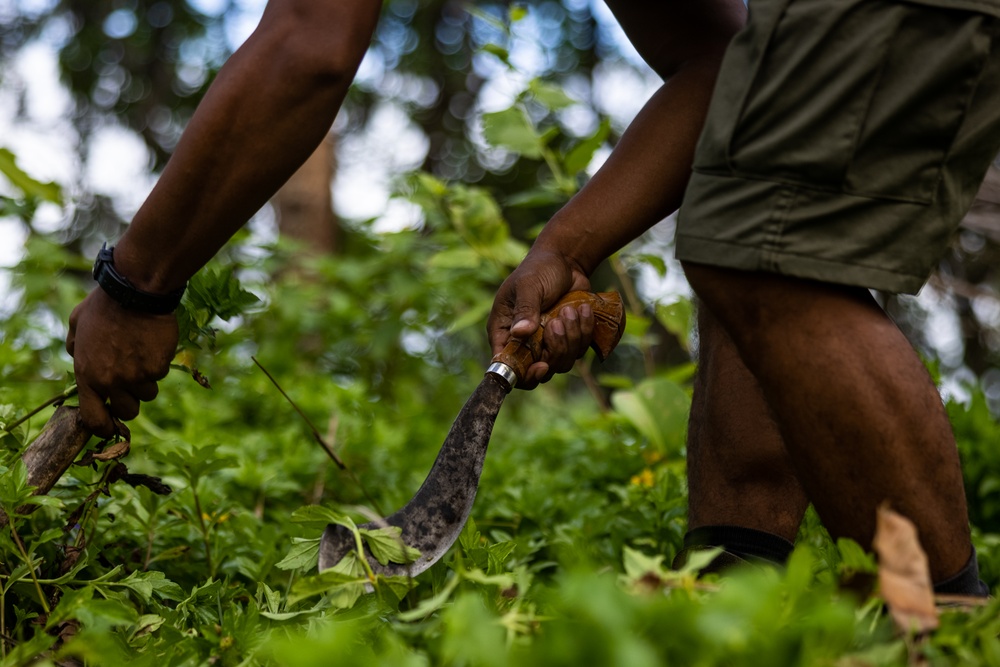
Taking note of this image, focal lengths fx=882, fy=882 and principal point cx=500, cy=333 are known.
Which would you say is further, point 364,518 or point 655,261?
point 655,261

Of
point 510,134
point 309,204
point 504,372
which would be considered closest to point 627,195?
point 504,372

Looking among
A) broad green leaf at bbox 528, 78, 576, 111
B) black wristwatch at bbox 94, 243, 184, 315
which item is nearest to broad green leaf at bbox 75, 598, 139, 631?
black wristwatch at bbox 94, 243, 184, 315

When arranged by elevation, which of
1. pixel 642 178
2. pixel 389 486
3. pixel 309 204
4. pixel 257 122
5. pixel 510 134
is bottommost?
pixel 309 204

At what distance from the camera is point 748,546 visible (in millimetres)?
1784

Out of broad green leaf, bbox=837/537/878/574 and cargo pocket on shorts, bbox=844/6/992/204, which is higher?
cargo pocket on shorts, bbox=844/6/992/204

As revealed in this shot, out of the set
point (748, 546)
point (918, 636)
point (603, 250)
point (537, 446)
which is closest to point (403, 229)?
point (537, 446)

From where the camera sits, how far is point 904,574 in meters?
1.04

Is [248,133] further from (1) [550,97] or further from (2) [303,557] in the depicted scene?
(1) [550,97]

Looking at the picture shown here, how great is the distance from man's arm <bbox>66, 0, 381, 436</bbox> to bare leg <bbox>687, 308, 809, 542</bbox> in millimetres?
979

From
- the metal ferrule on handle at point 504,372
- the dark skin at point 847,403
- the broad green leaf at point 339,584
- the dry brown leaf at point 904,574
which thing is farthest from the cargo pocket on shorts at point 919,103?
the broad green leaf at point 339,584

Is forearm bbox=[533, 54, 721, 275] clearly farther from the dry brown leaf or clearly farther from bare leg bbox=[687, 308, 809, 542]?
the dry brown leaf

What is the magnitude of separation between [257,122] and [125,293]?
0.43m

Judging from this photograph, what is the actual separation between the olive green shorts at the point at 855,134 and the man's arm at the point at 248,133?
2.11 ft

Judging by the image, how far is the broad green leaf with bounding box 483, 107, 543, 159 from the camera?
293 cm
